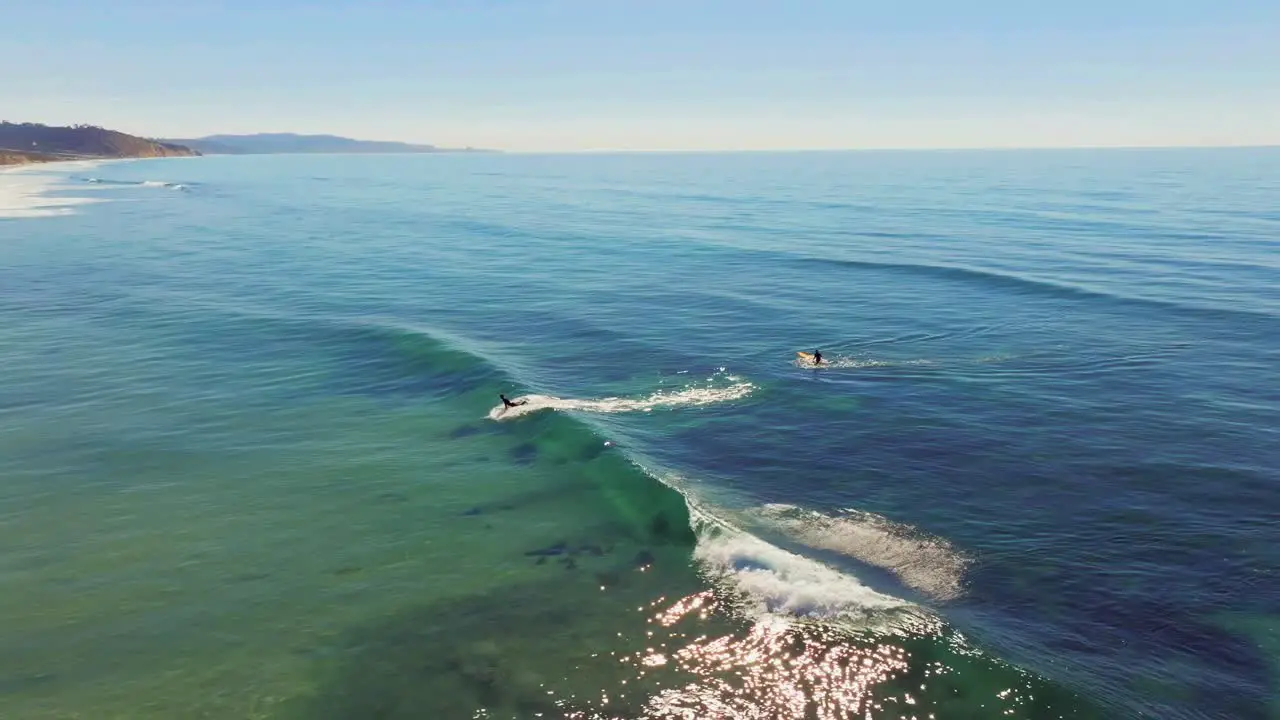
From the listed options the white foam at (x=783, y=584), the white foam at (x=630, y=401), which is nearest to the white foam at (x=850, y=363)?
the white foam at (x=630, y=401)

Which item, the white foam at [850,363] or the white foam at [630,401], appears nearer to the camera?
the white foam at [630,401]

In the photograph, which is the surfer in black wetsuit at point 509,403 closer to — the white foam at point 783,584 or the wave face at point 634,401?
the wave face at point 634,401

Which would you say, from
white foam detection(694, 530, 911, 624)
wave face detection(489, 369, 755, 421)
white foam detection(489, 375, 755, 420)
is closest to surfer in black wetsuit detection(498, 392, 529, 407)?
wave face detection(489, 369, 755, 421)

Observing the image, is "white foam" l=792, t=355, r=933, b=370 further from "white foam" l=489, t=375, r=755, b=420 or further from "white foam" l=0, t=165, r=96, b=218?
"white foam" l=0, t=165, r=96, b=218

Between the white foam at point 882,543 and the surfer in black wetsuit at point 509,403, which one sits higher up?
the surfer in black wetsuit at point 509,403

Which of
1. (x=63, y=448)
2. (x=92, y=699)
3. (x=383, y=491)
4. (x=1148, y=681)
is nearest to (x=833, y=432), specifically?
(x=1148, y=681)

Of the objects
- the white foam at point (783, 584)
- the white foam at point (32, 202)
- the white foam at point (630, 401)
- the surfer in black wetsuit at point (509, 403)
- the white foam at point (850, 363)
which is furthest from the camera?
the white foam at point (32, 202)
